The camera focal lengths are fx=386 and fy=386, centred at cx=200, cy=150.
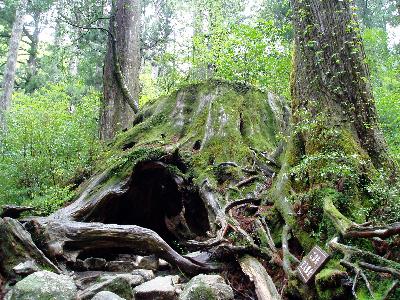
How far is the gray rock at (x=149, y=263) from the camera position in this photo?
14.6 ft

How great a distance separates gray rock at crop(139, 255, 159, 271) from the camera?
444 cm

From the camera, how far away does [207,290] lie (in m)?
3.12

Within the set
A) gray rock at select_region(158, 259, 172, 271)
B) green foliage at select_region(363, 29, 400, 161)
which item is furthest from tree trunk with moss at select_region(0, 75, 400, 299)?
green foliage at select_region(363, 29, 400, 161)

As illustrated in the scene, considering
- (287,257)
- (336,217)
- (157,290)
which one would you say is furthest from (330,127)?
(157,290)

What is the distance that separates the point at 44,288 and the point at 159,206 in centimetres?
315

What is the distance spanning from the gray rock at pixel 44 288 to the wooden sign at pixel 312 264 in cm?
177

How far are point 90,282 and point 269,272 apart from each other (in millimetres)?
1674

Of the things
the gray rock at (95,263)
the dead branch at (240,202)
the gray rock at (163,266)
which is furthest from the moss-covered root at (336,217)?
the gray rock at (95,263)

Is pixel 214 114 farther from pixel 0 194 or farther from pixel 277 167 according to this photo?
pixel 0 194

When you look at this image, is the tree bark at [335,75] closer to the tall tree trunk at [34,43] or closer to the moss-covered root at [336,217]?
the moss-covered root at [336,217]

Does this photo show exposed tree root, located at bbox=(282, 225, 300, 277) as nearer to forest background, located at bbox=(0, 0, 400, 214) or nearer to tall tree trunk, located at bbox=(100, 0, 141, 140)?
forest background, located at bbox=(0, 0, 400, 214)

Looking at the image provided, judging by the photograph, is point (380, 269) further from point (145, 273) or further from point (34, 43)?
point (34, 43)

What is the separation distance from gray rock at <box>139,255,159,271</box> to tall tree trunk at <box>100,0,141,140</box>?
A: 17.1 feet

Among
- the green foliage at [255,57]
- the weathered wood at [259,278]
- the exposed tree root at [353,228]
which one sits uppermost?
the green foliage at [255,57]
